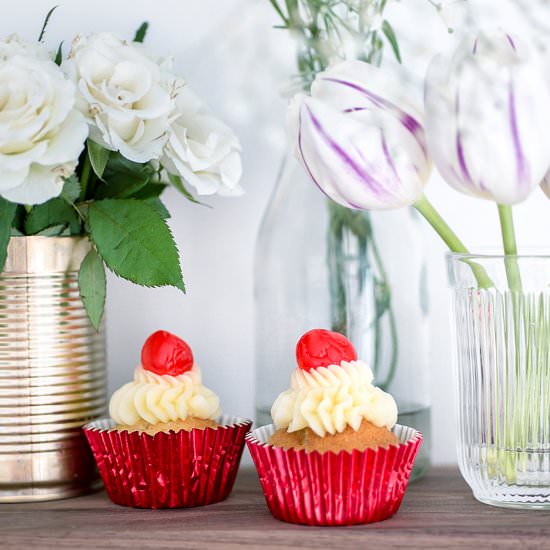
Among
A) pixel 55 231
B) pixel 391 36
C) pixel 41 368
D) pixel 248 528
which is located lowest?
pixel 248 528

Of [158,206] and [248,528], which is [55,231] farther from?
[248,528]

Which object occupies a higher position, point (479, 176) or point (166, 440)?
point (479, 176)

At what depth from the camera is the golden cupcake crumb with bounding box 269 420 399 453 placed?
60cm

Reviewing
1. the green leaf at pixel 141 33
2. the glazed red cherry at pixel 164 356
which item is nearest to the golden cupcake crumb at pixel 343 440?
the glazed red cherry at pixel 164 356

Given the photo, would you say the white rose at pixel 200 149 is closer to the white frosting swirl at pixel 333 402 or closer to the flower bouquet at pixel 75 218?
the flower bouquet at pixel 75 218

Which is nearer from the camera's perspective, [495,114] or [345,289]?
[495,114]

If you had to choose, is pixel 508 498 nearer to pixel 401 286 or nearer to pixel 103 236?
pixel 401 286

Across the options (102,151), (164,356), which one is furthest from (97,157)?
(164,356)

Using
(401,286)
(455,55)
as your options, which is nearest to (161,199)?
(401,286)

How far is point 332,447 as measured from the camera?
0.60 meters

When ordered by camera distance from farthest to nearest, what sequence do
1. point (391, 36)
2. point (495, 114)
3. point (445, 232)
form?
1. point (391, 36)
2. point (445, 232)
3. point (495, 114)

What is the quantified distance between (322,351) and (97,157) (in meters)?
0.22

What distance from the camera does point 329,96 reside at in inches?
23.6

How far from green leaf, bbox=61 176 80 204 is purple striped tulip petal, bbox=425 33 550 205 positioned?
10.7 inches
